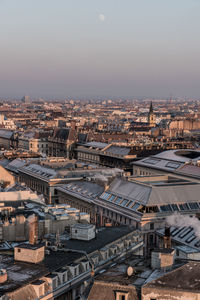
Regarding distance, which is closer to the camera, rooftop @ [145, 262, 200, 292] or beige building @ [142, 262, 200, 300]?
beige building @ [142, 262, 200, 300]

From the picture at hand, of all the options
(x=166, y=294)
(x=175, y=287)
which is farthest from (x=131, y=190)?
(x=166, y=294)

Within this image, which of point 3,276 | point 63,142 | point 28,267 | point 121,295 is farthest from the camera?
point 63,142

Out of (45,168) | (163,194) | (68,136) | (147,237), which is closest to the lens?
(147,237)

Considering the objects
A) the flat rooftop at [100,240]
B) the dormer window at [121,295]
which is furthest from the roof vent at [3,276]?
the flat rooftop at [100,240]

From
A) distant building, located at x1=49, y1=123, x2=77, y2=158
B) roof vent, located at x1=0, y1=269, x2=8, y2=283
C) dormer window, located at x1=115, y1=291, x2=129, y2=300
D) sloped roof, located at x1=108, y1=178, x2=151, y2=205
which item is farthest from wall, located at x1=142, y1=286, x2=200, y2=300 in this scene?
distant building, located at x1=49, y1=123, x2=77, y2=158

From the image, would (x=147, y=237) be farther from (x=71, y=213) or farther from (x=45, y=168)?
(x=45, y=168)

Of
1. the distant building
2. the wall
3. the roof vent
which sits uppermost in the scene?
the wall

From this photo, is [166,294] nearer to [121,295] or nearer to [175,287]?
[175,287]

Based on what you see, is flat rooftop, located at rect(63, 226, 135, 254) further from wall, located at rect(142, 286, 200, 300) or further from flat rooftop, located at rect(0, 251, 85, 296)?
wall, located at rect(142, 286, 200, 300)

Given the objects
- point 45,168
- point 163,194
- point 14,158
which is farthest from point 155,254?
point 14,158

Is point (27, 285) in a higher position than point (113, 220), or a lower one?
higher

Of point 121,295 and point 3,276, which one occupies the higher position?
point 121,295
